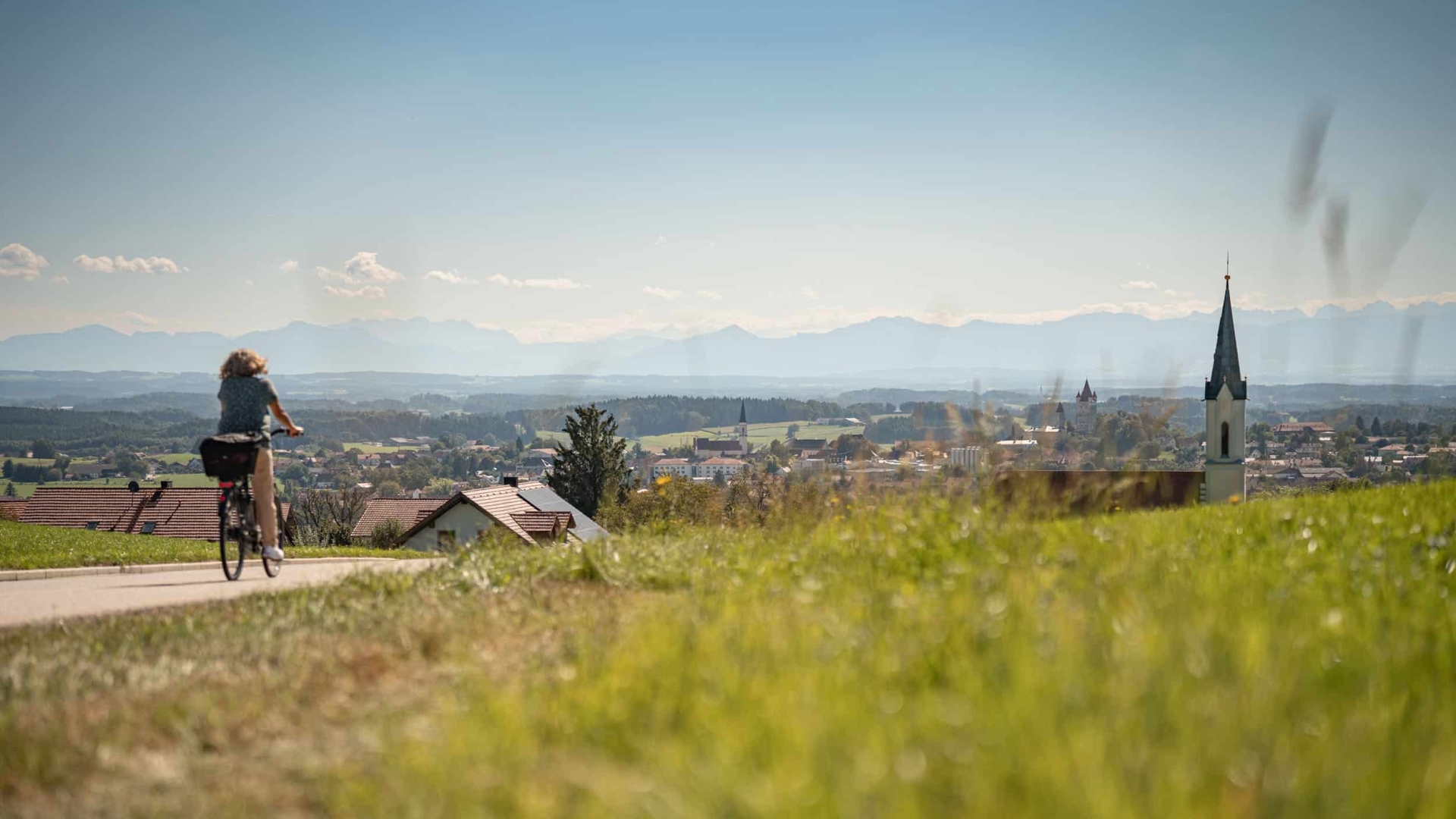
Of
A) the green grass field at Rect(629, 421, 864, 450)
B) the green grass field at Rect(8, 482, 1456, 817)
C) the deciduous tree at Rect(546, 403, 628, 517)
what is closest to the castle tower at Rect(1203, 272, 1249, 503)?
the deciduous tree at Rect(546, 403, 628, 517)

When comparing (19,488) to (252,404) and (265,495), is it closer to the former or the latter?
(265,495)

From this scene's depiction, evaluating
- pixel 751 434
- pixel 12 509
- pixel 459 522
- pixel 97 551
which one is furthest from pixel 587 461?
pixel 751 434

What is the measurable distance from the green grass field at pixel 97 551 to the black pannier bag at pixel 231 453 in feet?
10.8

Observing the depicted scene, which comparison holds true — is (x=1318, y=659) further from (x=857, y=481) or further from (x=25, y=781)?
(x=857, y=481)

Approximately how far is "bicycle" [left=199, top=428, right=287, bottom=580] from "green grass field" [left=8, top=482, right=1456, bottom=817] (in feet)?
10.1

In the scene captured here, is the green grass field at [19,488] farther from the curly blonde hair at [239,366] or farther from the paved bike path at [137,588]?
the curly blonde hair at [239,366]

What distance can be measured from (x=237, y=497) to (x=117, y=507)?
1581 inches

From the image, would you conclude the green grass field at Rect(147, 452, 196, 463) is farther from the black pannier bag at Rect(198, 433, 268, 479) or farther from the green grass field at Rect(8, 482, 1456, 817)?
the green grass field at Rect(8, 482, 1456, 817)

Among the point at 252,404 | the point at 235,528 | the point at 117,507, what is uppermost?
the point at 252,404

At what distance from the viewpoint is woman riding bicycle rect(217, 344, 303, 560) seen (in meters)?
9.94

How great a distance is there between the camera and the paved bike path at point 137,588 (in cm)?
850

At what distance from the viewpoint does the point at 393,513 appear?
4450cm

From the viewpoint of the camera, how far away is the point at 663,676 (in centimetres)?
402

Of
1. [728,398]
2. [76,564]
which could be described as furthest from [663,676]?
[728,398]
